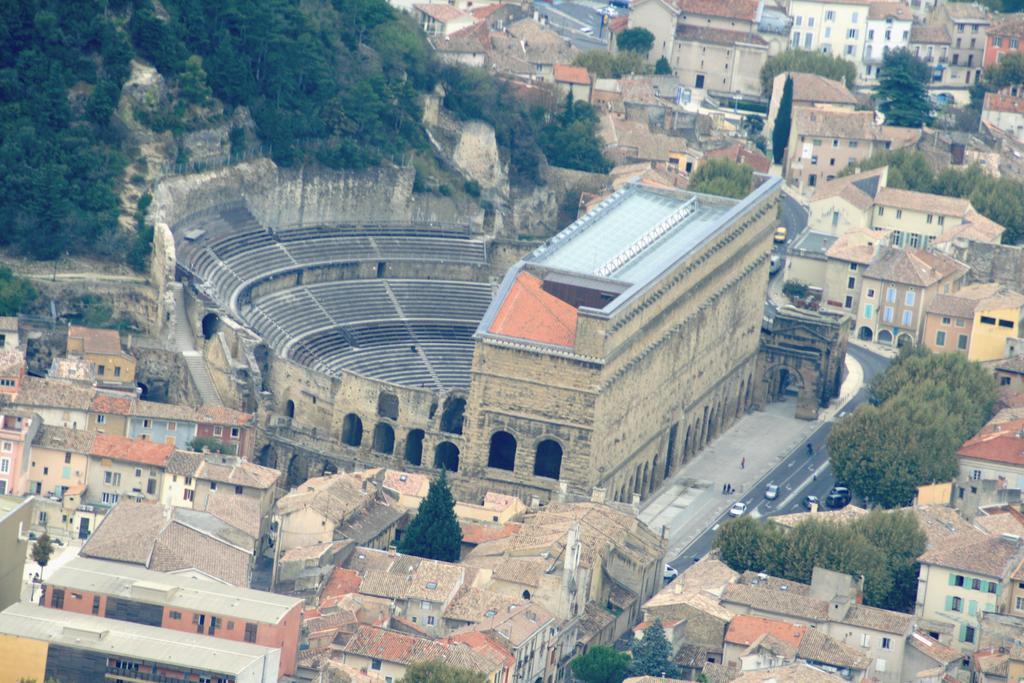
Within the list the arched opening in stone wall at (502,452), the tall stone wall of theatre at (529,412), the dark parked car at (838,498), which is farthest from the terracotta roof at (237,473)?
the dark parked car at (838,498)

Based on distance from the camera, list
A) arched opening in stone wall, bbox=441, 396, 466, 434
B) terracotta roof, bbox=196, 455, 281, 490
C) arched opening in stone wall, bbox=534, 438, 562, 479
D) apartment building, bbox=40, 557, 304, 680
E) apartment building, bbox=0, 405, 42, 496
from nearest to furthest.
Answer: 1. apartment building, bbox=40, 557, 304, 680
2. apartment building, bbox=0, 405, 42, 496
3. terracotta roof, bbox=196, 455, 281, 490
4. arched opening in stone wall, bbox=534, 438, 562, 479
5. arched opening in stone wall, bbox=441, 396, 466, 434

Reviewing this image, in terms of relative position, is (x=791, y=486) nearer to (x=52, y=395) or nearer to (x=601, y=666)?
(x=601, y=666)

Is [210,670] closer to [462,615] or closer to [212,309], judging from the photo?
[462,615]

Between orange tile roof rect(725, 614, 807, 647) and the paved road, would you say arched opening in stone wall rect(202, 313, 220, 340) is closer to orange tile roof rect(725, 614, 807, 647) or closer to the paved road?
the paved road

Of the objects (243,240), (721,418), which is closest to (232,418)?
(243,240)

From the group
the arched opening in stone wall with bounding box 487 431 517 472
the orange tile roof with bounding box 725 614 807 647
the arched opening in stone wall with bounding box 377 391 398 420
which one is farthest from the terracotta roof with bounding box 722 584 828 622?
the arched opening in stone wall with bounding box 377 391 398 420

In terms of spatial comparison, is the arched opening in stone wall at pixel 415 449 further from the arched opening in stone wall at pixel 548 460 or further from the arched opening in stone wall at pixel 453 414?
the arched opening in stone wall at pixel 548 460

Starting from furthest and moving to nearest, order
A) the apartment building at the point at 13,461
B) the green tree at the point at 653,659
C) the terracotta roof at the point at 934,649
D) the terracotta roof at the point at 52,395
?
the terracotta roof at the point at 52,395
the apartment building at the point at 13,461
the terracotta roof at the point at 934,649
the green tree at the point at 653,659
